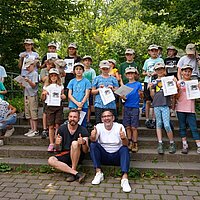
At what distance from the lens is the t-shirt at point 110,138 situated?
5172 millimetres

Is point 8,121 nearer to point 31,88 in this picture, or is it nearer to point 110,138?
point 31,88

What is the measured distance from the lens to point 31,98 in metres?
6.50

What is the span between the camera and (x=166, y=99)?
5734mm

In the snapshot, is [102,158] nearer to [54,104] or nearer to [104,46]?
[54,104]

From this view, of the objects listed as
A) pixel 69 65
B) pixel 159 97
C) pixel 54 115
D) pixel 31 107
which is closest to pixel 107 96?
pixel 159 97

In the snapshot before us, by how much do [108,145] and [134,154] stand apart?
816 millimetres

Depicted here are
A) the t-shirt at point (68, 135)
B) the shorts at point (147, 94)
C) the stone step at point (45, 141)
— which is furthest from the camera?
the shorts at point (147, 94)

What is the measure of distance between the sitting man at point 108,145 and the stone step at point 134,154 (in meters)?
0.71

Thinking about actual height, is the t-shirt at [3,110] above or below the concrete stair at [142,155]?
above

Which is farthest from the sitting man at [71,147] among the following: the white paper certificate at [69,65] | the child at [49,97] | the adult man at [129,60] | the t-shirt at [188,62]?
the t-shirt at [188,62]

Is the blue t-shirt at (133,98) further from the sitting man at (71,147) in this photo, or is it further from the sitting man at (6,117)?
the sitting man at (6,117)

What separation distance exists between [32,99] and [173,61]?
3.39 m

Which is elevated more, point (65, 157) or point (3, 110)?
point (3, 110)

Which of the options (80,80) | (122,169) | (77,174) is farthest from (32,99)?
(122,169)
